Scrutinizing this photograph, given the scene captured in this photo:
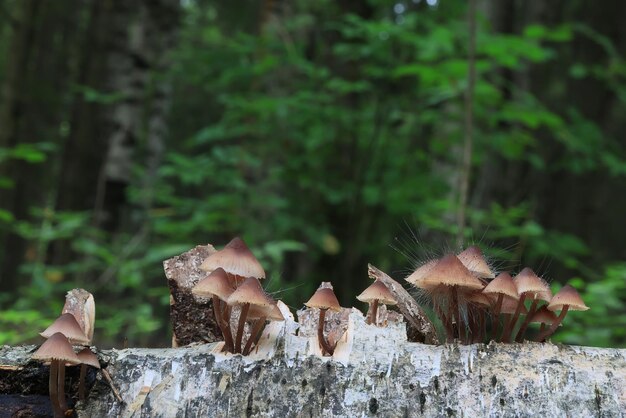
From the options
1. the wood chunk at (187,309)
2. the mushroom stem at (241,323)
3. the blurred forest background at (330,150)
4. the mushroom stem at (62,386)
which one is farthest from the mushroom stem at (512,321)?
the blurred forest background at (330,150)

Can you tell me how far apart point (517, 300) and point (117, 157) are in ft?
19.4

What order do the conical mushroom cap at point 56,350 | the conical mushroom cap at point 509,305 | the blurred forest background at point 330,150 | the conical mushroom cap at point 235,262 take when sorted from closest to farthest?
the conical mushroom cap at point 56,350 → the conical mushroom cap at point 235,262 → the conical mushroom cap at point 509,305 → the blurred forest background at point 330,150

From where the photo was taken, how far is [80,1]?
15922mm

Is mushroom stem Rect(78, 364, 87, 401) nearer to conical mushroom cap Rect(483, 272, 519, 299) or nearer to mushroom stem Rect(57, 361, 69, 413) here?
mushroom stem Rect(57, 361, 69, 413)

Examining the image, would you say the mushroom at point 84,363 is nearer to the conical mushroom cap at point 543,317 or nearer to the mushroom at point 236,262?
the mushroom at point 236,262

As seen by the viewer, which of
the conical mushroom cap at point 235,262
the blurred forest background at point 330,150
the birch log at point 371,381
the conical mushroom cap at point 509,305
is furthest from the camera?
the blurred forest background at point 330,150

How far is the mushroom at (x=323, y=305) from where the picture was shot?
6.12ft

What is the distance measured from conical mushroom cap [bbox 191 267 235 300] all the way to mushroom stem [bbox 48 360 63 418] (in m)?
0.48

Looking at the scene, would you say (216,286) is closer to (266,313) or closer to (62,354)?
(266,313)

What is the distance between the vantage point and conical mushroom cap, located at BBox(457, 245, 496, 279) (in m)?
1.87

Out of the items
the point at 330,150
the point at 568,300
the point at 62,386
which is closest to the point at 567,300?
the point at 568,300

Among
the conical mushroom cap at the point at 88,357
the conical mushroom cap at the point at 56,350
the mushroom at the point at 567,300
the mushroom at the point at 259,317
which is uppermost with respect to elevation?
the mushroom at the point at 567,300

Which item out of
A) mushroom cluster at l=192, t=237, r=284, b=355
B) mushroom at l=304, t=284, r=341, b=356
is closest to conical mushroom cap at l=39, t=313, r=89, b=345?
mushroom cluster at l=192, t=237, r=284, b=355

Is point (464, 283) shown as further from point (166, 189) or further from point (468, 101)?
point (166, 189)
